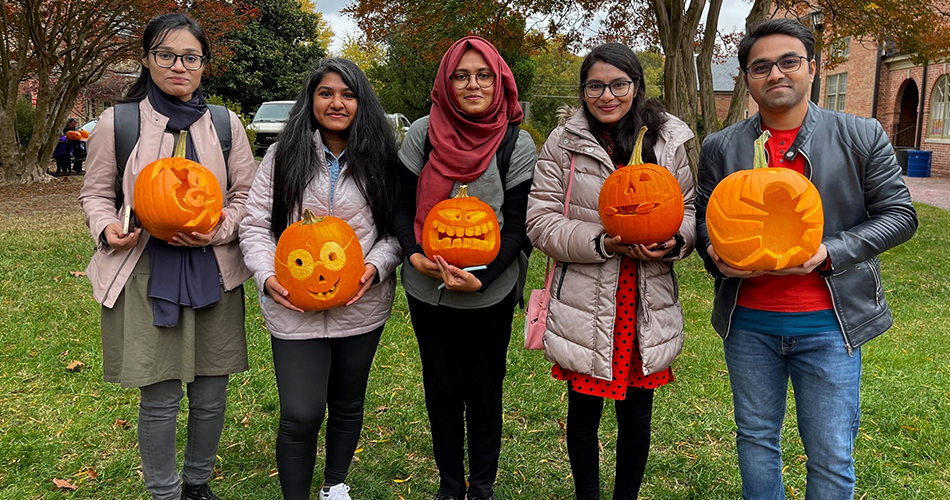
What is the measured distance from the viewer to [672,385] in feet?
16.5

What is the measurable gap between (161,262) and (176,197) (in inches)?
14.9

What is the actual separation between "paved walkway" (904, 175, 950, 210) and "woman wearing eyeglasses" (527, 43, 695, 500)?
14396mm

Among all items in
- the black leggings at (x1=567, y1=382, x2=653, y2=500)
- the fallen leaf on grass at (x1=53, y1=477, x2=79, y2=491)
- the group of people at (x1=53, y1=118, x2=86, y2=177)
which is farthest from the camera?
the group of people at (x1=53, y1=118, x2=86, y2=177)

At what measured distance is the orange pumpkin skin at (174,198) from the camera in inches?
109

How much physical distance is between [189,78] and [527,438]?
9.39 ft

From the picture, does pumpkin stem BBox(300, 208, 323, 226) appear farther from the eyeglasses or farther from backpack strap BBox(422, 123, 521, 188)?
the eyeglasses

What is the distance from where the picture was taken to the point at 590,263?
9.59 feet

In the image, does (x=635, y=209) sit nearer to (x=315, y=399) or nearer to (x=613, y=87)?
(x=613, y=87)

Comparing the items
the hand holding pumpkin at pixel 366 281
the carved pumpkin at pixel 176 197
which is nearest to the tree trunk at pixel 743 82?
the hand holding pumpkin at pixel 366 281

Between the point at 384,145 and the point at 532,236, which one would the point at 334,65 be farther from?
the point at 532,236

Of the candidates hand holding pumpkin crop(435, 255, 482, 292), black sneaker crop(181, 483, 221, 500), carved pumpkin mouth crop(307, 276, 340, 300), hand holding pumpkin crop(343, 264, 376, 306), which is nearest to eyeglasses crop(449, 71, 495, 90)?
hand holding pumpkin crop(435, 255, 482, 292)

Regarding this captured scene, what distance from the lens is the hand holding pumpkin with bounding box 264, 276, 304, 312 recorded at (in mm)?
2871


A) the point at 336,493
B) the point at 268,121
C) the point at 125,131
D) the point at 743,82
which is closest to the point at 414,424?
the point at 336,493

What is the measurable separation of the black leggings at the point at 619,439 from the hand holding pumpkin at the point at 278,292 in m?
1.33
